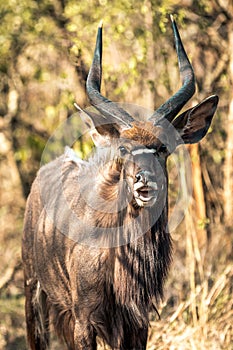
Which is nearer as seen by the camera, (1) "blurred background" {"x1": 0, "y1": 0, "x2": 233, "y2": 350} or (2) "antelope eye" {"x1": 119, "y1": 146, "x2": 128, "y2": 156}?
(2) "antelope eye" {"x1": 119, "y1": 146, "x2": 128, "y2": 156}

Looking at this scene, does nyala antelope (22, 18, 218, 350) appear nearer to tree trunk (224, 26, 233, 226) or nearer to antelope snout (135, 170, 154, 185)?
antelope snout (135, 170, 154, 185)

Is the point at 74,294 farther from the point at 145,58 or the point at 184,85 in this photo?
the point at 145,58

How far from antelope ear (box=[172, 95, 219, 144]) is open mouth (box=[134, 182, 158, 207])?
793mm

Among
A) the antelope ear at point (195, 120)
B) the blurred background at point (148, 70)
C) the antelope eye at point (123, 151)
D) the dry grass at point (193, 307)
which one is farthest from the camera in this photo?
the blurred background at point (148, 70)

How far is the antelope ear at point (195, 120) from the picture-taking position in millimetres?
6348

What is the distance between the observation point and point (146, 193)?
5.68m

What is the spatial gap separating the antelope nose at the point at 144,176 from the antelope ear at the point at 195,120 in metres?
0.76

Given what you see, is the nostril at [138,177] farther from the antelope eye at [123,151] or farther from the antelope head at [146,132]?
the antelope eye at [123,151]

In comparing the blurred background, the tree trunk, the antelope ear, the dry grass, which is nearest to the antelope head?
the antelope ear

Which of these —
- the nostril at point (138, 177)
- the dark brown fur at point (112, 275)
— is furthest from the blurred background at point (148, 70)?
the nostril at point (138, 177)

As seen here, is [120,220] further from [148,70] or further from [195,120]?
[148,70]

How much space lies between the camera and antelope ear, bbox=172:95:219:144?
6.35 metres

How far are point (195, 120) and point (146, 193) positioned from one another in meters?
1.01

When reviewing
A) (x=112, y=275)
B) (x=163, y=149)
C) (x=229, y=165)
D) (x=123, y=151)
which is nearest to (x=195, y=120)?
(x=163, y=149)
